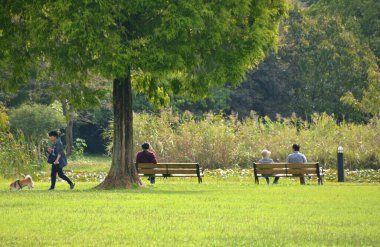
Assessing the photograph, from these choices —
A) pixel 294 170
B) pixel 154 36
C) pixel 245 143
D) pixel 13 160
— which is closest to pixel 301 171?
pixel 294 170

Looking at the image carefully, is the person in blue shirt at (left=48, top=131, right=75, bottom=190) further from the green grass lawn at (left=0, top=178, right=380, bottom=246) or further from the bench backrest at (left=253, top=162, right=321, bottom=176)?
the bench backrest at (left=253, top=162, right=321, bottom=176)

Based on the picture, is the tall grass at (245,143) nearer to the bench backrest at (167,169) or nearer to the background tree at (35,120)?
the bench backrest at (167,169)

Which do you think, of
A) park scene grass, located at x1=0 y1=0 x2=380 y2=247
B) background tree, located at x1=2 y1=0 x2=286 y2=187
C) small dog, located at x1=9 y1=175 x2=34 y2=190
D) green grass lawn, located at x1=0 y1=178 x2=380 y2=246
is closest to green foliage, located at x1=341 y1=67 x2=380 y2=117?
park scene grass, located at x1=0 y1=0 x2=380 y2=247

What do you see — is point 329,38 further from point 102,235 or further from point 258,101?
point 102,235

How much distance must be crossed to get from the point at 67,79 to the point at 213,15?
4.43 m

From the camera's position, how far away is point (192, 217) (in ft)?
63.8

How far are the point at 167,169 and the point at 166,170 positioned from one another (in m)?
0.05

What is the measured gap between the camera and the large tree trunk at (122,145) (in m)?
30.3

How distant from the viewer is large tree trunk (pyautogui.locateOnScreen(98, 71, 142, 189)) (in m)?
30.3

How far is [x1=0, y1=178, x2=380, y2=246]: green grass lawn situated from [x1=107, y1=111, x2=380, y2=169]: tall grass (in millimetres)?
13218

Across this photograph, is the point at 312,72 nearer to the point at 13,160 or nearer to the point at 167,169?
the point at 13,160

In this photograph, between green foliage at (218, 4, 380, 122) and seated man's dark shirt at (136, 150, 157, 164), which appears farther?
green foliage at (218, 4, 380, 122)

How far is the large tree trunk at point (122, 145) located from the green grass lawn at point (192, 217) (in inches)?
51.9

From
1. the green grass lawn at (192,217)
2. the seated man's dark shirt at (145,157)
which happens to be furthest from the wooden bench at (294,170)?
the seated man's dark shirt at (145,157)
